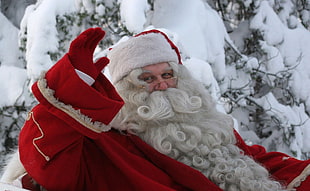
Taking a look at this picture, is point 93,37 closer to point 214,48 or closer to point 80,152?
point 80,152

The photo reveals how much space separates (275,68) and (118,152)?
9.69ft

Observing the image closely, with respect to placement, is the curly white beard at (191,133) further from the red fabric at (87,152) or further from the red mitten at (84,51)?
the red mitten at (84,51)

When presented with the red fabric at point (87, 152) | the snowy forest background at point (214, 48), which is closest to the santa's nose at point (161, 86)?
the red fabric at point (87, 152)

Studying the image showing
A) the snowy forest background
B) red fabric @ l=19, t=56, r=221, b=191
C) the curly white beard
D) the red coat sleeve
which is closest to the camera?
red fabric @ l=19, t=56, r=221, b=191

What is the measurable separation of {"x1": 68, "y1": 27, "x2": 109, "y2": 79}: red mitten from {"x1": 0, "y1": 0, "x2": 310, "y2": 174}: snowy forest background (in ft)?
4.25

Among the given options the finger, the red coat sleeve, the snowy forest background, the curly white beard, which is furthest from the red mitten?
the snowy forest background

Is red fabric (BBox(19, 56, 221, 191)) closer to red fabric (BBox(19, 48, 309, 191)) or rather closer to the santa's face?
red fabric (BBox(19, 48, 309, 191))

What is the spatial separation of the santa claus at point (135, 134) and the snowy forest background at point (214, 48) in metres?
0.85

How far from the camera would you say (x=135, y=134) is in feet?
5.93

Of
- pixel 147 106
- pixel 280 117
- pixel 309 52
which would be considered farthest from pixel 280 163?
pixel 309 52

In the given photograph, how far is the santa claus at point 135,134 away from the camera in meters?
1.34

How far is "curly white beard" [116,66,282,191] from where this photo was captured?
171 centimetres

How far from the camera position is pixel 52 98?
1317 mm

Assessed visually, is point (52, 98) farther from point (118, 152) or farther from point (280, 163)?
point (280, 163)
